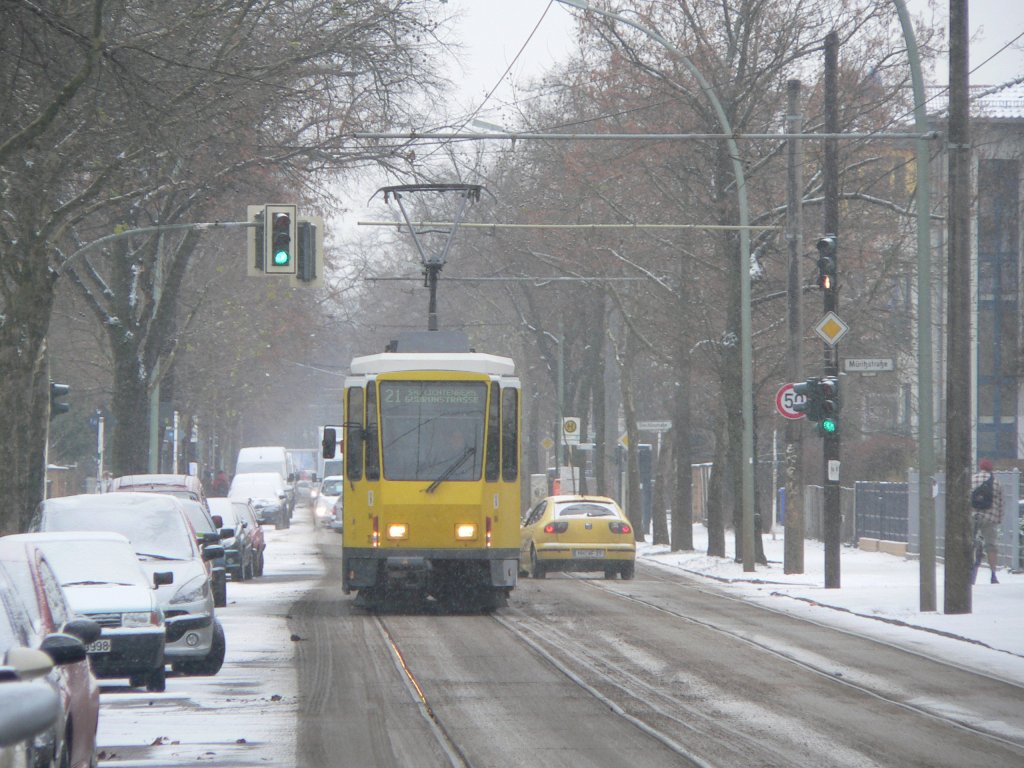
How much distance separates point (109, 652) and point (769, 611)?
1175 cm

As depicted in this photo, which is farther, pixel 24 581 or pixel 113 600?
pixel 113 600

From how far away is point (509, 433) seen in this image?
2216 cm

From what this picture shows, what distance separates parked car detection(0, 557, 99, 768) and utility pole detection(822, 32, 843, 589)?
18.2 meters

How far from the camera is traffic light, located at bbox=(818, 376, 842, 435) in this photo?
2622 cm

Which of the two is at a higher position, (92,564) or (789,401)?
(789,401)

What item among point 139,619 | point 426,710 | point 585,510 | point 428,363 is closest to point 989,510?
point 585,510

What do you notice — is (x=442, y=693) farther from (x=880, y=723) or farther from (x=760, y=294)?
(x=760, y=294)

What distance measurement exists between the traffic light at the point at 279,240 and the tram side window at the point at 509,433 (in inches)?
156

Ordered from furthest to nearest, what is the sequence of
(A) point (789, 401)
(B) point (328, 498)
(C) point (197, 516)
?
(B) point (328, 498), (A) point (789, 401), (C) point (197, 516)

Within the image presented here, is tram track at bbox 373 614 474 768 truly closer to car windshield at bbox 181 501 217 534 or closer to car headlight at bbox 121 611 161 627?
car headlight at bbox 121 611 161 627

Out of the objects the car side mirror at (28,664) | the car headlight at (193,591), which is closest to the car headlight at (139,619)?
the car headlight at (193,591)

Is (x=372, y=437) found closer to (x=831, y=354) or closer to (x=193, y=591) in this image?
(x=193, y=591)

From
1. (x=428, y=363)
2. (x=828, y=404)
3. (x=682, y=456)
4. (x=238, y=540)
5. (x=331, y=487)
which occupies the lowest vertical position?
(x=238, y=540)

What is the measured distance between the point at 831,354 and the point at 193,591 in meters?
13.8
